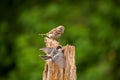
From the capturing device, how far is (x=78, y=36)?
9922 mm

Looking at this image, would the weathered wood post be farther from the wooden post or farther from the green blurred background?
the green blurred background

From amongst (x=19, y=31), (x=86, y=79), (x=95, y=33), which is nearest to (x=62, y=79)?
(x=86, y=79)

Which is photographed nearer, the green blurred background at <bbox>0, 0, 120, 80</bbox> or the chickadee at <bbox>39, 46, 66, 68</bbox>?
the chickadee at <bbox>39, 46, 66, 68</bbox>

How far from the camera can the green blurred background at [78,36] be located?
32.8ft

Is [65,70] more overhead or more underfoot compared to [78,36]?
more underfoot

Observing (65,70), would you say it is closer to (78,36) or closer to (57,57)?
(57,57)

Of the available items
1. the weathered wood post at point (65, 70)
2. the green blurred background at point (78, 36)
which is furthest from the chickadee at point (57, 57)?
the green blurred background at point (78, 36)

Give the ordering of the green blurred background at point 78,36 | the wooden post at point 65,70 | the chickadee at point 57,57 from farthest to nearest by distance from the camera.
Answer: the green blurred background at point 78,36 < the wooden post at point 65,70 < the chickadee at point 57,57

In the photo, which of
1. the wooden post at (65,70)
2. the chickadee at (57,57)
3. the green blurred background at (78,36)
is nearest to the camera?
the chickadee at (57,57)

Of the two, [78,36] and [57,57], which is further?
[78,36]

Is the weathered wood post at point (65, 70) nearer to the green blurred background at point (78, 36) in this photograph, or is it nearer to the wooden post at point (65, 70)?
the wooden post at point (65, 70)

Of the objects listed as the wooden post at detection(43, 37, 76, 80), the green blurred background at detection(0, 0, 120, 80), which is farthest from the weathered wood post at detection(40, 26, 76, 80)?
the green blurred background at detection(0, 0, 120, 80)

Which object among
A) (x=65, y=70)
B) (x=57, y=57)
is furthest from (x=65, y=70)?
(x=57, y=57)

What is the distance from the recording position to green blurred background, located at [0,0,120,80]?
9.99 m
